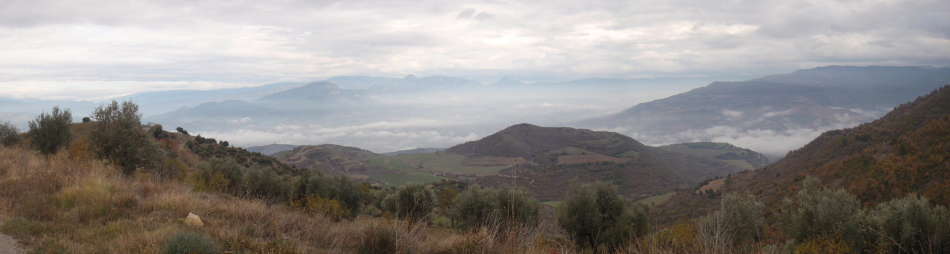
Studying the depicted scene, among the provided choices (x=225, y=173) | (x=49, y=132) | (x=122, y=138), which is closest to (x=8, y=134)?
(x=49, y=132)

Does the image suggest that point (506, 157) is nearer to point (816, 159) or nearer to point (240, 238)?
Answer: point (816, 159)

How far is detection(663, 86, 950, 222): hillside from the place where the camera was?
31547 mm

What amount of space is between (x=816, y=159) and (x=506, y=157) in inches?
3550

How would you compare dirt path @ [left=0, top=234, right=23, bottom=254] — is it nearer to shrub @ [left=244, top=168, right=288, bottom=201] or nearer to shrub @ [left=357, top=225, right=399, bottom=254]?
shrub @ [left=357, top=225, right=399, bottom=254]

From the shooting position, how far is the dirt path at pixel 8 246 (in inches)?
209

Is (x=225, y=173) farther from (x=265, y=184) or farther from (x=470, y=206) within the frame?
(x=470, y=206)

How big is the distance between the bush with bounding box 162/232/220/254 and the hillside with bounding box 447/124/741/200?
81.7 metres

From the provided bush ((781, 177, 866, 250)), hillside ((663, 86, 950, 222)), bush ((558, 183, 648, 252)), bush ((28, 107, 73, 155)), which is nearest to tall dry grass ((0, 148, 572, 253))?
bush ((558, 183, 648, 252))

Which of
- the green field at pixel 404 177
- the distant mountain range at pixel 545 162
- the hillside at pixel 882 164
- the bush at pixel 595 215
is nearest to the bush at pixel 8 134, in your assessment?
the bush at pixel 595 215

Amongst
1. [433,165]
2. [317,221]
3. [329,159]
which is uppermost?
[317,221]

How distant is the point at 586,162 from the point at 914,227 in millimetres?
115707

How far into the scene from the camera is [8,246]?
550 centimetres

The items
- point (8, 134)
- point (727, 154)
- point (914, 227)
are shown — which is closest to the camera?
point (914, 227)

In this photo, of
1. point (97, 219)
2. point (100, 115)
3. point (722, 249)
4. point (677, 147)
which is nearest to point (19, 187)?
point (97, 219)
